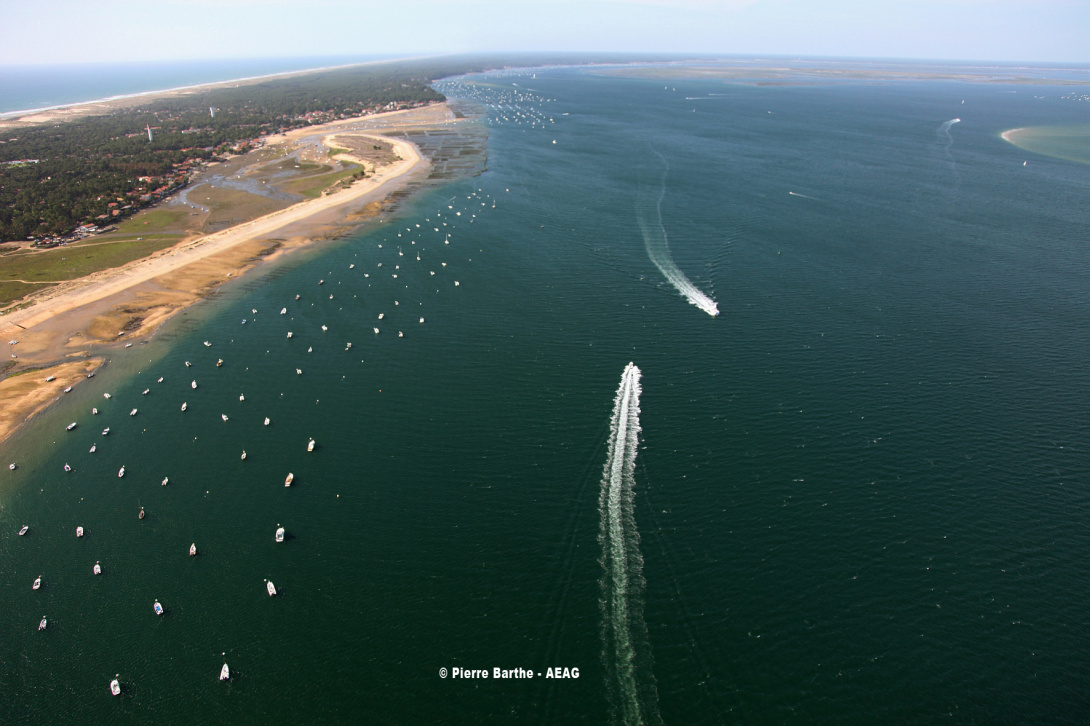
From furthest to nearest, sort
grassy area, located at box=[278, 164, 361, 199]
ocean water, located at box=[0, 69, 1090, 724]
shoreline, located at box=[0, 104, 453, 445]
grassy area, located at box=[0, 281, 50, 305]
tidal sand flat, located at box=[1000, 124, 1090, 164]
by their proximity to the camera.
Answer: tidal sand flat, located at box=[1000, 124, 1090, 164] → grassy area, located at box=[278, 164, 361, 199] → grassy area, located at box=[0, 281, 50, 305] → shoreline, located at box=[0, 104, 453, 445] → ocean water, located at box=[0, 69, 1090, 724]

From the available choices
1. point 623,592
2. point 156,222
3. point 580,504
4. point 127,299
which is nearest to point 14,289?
point 127,299

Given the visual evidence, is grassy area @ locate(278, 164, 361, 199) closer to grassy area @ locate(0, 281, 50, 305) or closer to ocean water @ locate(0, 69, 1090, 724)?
ocean water @ locate(0, 69, 1090, 724)

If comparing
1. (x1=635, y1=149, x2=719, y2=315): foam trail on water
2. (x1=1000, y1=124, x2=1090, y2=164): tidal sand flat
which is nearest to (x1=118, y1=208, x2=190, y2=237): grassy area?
(x1=635, y1=149, x2=719, y2=315): foam trail on water

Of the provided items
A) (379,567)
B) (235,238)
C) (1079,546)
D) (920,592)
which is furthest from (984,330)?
(235,238)

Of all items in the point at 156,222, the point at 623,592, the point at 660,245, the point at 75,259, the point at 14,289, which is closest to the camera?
the point at 623,592

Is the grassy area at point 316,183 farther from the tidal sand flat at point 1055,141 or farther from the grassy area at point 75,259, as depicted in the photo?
the tidal sand flat at point 1055,141

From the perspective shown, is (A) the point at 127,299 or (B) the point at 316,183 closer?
(A) the point at 127,299

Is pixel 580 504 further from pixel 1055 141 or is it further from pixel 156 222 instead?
pixel 1055 141
